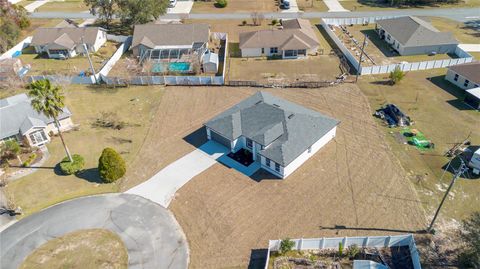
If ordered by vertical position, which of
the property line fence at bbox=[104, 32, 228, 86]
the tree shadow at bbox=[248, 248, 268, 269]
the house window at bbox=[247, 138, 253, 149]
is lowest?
the tree shadow at bbox=[248, 248, 268, 269]

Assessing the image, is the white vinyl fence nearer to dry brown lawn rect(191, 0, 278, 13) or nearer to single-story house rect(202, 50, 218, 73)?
dry brown lawn rect(191, 0, 278, 13)

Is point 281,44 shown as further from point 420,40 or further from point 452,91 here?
point 452,91

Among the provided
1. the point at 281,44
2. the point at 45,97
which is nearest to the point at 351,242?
the point at 45,97

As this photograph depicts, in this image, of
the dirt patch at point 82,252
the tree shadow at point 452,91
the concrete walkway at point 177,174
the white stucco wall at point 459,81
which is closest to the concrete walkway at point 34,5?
the concrete walkway at point 177,174

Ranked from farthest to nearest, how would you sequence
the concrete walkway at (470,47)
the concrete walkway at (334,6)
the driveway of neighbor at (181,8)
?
the driveway of neighbor at (181,8)
the concrete walkway at (334,6)
the concrete walkway at (470,47)

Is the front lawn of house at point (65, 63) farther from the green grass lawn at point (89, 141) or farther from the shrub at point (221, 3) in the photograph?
the shrub at point (221, 3)

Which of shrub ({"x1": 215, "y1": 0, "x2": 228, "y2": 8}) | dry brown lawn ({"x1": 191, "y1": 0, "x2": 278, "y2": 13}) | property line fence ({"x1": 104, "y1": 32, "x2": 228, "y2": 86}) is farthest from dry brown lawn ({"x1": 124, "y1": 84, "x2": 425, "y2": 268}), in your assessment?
shrub ({"x1": 215, "y1": 0, "x2": 228, "y2": 8})

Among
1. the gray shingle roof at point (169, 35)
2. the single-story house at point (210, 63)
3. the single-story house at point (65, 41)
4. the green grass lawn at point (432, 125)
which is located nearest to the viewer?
the green grass lawn at point (432, 125)
